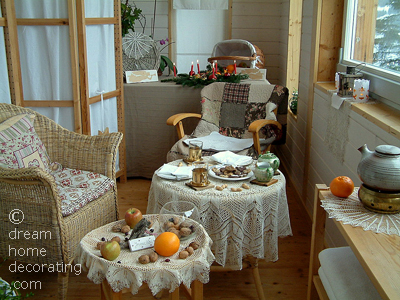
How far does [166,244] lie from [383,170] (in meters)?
0.77

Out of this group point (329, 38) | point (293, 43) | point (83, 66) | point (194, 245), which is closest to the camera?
point (194, 245)

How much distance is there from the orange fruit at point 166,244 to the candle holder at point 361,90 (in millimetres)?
1365

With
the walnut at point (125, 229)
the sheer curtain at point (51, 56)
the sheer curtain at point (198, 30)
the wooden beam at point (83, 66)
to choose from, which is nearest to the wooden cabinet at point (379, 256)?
the walnut at point (125, 229)

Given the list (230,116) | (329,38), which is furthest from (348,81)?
(230,116)

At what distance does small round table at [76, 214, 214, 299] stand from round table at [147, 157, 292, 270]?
1.31 feet

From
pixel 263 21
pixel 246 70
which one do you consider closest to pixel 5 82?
pixel 246 70

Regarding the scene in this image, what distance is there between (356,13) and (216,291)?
1.90 m

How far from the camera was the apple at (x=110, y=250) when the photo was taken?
58.2 inches

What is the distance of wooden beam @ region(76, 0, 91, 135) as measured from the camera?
2.93 meters

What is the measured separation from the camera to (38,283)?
2.29 meters

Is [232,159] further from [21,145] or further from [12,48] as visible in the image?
[12,48]

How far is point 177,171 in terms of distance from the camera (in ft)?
A: 7.48

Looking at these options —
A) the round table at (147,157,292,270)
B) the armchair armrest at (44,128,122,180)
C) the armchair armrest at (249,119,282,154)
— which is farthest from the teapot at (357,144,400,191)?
the armchair armrest at (249,119,282,154)

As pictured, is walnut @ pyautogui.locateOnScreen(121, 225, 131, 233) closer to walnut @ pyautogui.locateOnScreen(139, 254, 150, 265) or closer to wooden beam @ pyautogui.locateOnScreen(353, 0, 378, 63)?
walnut @ pyautogui.locateOnScreen(139, 254, 150, 265)
